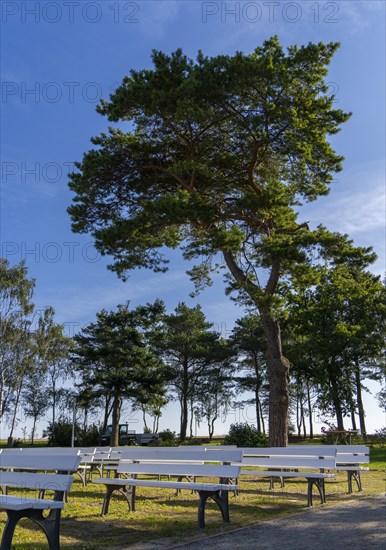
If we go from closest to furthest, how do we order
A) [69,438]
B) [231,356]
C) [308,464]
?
[308,464] → [69,438] → [231,356]

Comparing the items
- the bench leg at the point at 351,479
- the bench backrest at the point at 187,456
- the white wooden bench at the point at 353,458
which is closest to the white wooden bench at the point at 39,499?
the bench backrest at the point at 187,456

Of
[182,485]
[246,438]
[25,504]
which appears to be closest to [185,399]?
[246,438]

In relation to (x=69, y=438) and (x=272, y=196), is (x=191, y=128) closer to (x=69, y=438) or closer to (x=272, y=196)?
(x=272, y=196)

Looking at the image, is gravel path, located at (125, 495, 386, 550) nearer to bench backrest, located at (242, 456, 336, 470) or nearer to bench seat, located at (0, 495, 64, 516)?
bench backrest, located at (242, 456, 336, 470)

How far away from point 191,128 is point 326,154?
3.96 metres

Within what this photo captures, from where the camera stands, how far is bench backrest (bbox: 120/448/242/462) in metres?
7.27

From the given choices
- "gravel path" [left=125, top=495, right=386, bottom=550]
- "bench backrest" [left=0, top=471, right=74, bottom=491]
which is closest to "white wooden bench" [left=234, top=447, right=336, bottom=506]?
"gravel path" [left=125, top=495, right=386, bottom=550]

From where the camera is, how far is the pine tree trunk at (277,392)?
14430mm

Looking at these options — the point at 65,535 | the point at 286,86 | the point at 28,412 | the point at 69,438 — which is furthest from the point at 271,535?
the point at 28,412

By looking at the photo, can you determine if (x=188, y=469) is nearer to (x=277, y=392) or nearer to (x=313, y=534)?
(x=313, y=534)

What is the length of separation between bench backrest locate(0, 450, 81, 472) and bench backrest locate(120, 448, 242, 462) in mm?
2208

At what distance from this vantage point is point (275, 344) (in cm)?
1499

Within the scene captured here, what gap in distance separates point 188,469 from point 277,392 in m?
8.11

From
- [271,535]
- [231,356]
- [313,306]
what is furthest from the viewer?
[231,356]
